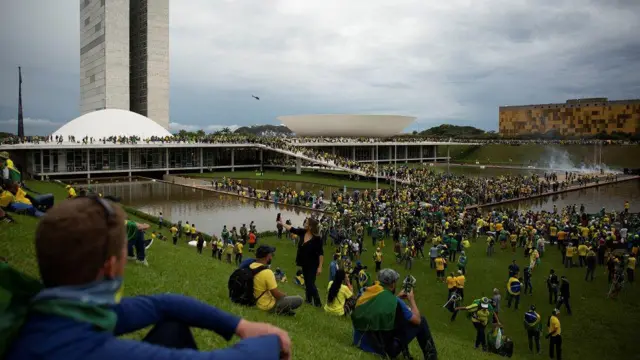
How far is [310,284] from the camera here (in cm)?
727

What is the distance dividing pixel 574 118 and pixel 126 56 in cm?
7444

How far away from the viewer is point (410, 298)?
502 cm

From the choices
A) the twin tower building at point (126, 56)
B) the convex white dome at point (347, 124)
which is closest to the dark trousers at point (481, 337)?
the convex white dome at point (347, 124)

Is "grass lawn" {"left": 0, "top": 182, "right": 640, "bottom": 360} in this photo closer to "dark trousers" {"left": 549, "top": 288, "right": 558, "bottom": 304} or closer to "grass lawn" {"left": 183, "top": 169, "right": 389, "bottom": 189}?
"dark trousers" {"left": 549, "top": 288, "right": 558, "bottom": 304}

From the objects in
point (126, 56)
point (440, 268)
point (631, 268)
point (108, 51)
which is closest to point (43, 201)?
point (440, 268)

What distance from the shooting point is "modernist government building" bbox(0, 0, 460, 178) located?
48.4 meters

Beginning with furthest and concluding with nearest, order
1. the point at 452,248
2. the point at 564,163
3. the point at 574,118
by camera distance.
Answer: the point at 574,118, the point at 564,163, the point at 452,248

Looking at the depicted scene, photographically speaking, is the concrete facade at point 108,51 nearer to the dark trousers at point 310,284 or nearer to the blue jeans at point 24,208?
the blue jeans at point 24,208

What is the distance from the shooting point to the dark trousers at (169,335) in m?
1.91

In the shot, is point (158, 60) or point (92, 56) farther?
point (92, 56)

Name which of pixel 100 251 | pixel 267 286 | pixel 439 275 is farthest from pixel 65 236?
pixel 439 275

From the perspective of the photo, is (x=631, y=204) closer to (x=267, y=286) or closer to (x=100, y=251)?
(x=267, y=286)

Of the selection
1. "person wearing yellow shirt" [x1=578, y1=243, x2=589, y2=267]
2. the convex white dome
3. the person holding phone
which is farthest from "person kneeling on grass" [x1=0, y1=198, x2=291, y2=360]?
the convex white dome

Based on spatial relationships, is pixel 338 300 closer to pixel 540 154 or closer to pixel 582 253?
pixel 582 253
